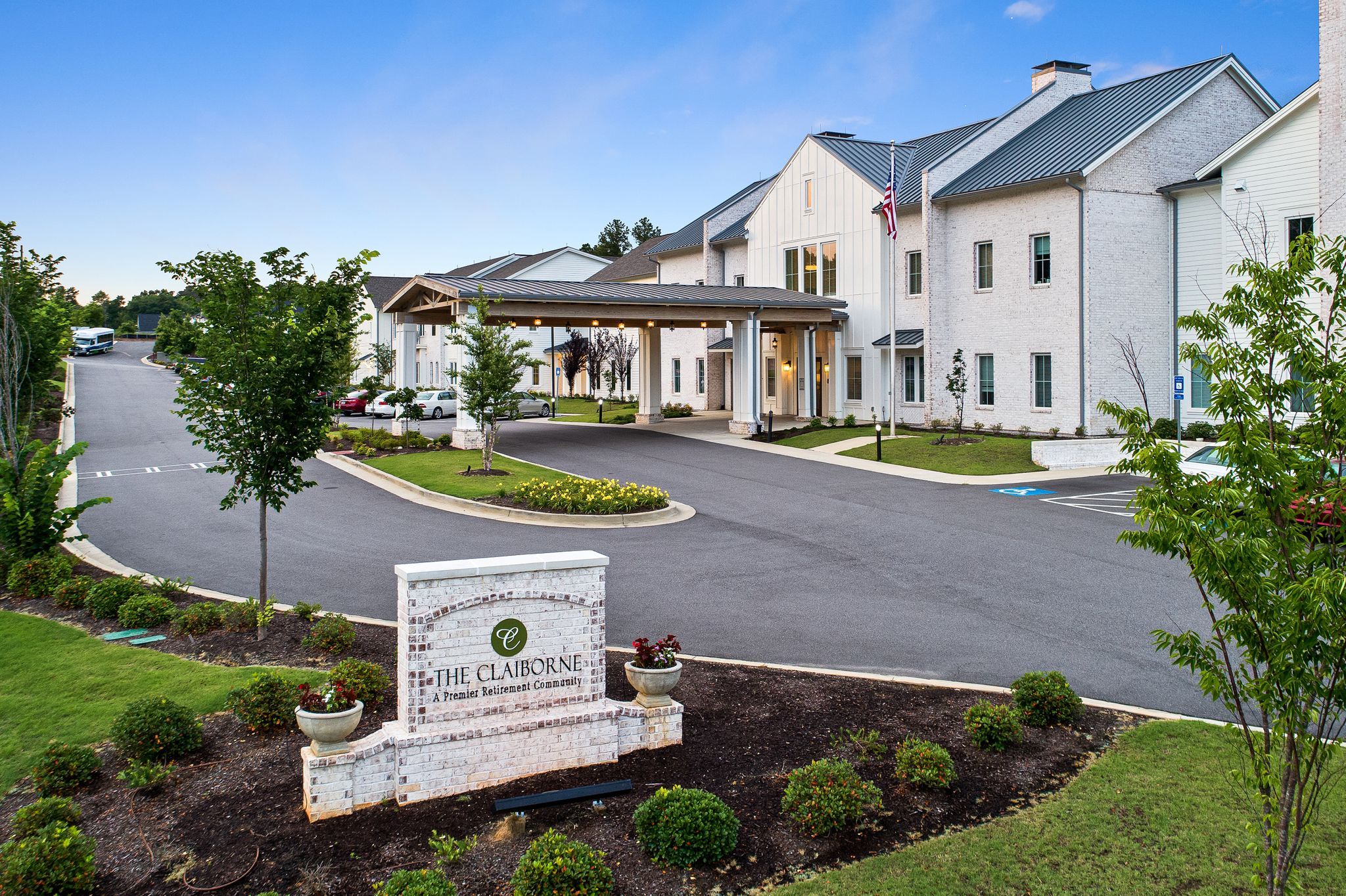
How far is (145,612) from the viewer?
39.9 ft

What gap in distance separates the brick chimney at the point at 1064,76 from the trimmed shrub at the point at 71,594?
3479cm

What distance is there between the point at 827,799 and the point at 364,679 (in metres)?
4.64

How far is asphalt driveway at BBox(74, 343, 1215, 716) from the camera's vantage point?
36.8 feet

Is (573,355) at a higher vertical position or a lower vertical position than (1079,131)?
lower

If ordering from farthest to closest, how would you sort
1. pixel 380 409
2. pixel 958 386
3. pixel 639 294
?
1. pixel 380 409
2. pixel 639 294
3. pixel 958 386

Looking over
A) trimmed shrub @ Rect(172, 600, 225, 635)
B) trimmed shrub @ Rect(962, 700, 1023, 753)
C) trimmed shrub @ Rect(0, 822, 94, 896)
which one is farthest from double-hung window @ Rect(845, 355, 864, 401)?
trimmed shrub @ Rect(0, 822, 94, 896)

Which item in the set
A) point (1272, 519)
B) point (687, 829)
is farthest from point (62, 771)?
point (1272, 519)

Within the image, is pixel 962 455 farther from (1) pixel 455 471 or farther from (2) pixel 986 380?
(1) pixel 455 471

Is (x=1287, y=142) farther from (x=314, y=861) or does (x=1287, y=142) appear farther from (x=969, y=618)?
(x=314, y=861)

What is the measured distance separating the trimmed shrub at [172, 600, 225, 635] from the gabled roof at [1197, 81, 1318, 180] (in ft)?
91.6

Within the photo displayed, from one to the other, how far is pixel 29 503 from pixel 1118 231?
29102 millimetres

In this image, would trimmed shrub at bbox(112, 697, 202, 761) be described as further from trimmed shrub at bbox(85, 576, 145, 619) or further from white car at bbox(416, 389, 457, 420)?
white car at bbox(416, 389, 457, 420)

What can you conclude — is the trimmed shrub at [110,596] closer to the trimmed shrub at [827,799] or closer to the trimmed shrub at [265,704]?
the trimmed shrub at [265,704]

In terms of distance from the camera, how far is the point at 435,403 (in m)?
49.3
